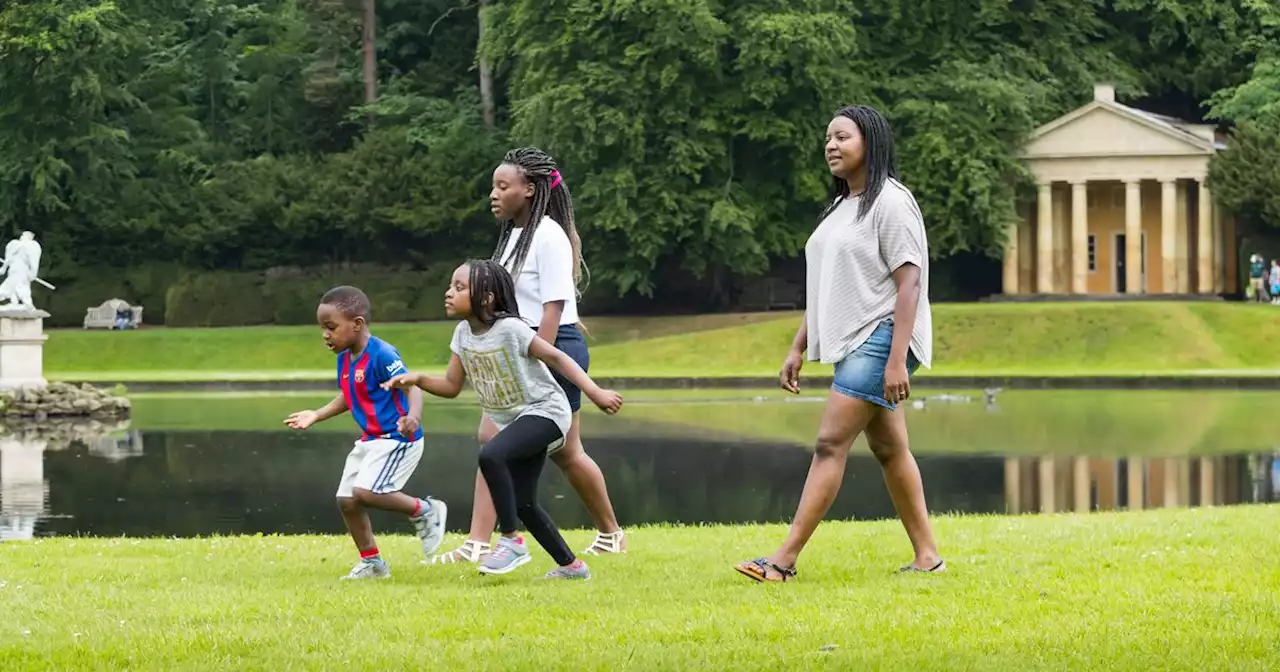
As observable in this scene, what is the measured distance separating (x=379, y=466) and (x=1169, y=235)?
4857 cm

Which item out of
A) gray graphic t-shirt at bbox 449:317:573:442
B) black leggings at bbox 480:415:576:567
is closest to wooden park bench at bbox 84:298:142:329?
gray graphic t-shirt at bbox 449:317:573:442

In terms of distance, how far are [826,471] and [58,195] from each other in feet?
161

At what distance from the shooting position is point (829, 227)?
28.4ft

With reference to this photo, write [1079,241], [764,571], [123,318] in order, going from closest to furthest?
[764,571], [123,318], [1079,241]

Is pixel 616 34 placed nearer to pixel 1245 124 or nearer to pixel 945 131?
pixel 945 131

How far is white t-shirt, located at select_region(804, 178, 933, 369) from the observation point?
8.45 meters

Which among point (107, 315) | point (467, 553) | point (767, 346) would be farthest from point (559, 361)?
point (107, 315)

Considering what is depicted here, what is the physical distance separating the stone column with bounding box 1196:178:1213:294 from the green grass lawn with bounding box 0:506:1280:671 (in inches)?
1778

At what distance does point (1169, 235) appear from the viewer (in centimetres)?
5434

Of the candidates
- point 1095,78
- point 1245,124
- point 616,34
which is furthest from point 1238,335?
point 616,34

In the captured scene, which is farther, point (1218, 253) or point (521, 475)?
point (1218, 253)

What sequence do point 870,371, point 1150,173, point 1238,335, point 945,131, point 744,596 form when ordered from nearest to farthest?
point 744,596
point 870,371
point 1238,335
point 945,131
point 1150,173

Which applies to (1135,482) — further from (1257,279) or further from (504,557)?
(1257,279)

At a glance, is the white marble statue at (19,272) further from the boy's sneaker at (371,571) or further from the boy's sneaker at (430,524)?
the boy's sneaker at (371,571)
